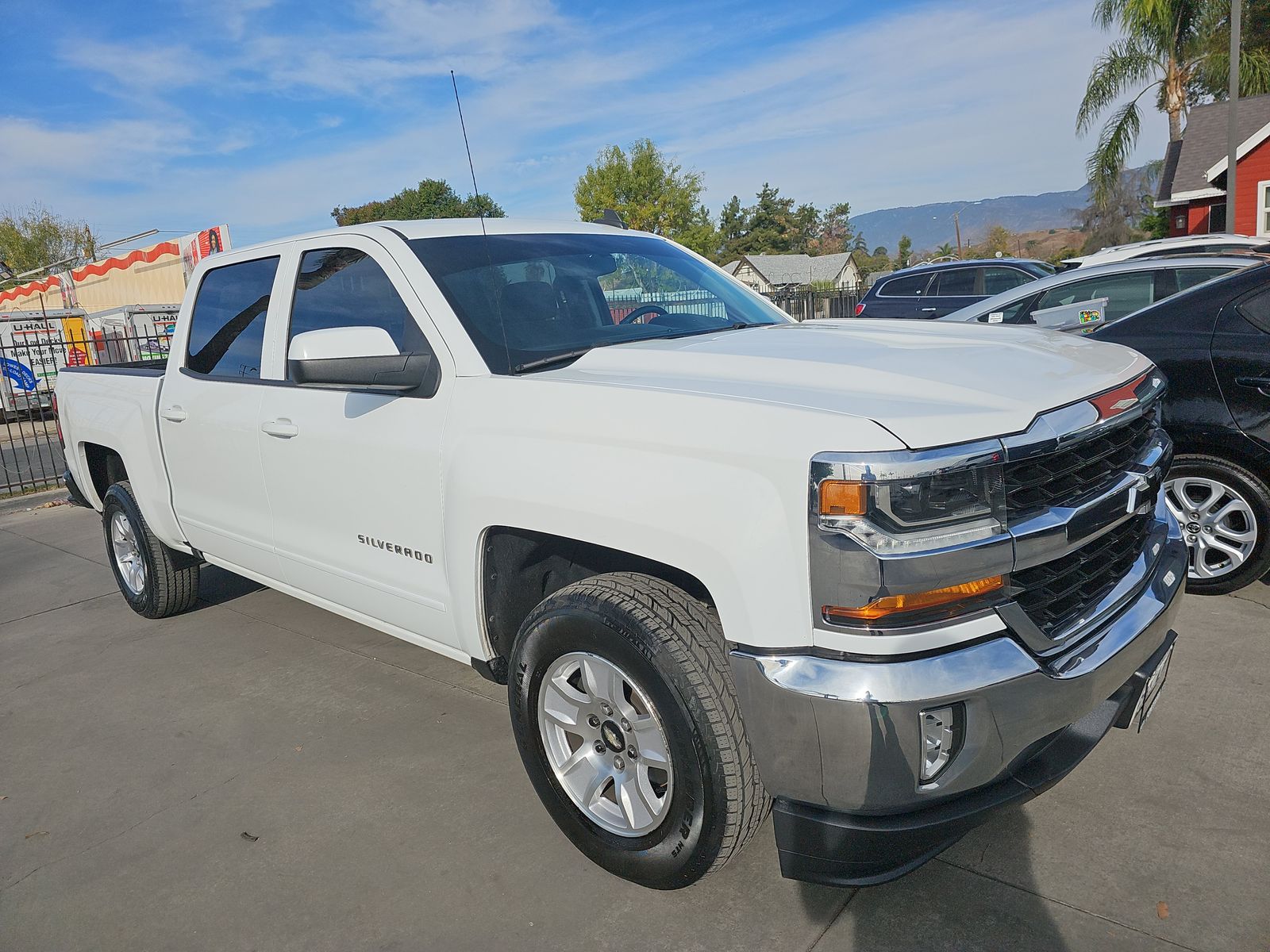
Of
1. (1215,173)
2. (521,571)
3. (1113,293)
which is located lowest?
(521,571)

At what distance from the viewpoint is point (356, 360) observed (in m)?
2.85

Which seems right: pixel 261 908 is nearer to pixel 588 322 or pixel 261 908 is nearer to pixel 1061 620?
pixel 588 322

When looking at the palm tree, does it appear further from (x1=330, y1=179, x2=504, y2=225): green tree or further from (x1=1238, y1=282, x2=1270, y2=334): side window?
(x1=330, y1=179, x2=504, y2=225): green tree

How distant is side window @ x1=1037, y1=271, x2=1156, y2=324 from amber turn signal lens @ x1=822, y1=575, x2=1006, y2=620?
17.8 feet

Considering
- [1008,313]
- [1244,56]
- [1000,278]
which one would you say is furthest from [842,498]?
[1244,56]

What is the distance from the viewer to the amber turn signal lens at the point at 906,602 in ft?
6.22

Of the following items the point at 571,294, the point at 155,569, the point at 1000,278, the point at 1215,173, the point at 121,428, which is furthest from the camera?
the point at 1215,173

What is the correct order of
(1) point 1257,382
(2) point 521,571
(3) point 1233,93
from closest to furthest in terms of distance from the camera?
(2) point 521,571, (1) point 1257,382, (3) point 1233,93

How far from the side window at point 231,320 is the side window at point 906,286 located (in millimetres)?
10527

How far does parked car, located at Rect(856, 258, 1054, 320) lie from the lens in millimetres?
12422

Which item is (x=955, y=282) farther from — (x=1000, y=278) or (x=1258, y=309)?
(x=1258, y=309)

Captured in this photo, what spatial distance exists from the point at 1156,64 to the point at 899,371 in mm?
31405

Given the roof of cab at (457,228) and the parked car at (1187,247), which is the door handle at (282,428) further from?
the parked car at (1187,247)

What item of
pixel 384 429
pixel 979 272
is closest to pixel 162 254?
pixel 979 272
